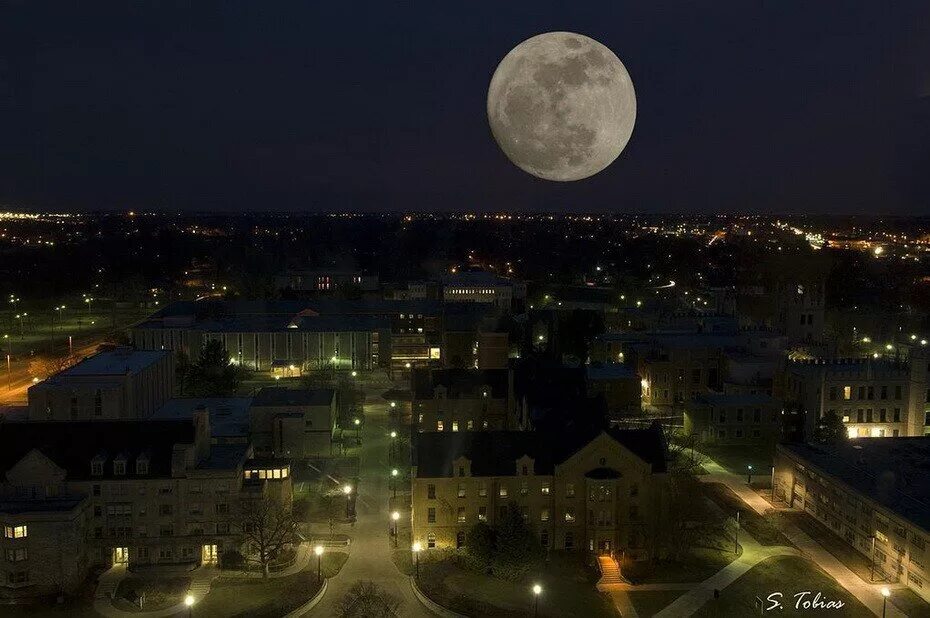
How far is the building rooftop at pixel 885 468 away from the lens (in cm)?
3553

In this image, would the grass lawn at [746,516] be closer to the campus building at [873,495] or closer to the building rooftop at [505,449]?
the campus building at [873,495]

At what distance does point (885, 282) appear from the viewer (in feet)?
463

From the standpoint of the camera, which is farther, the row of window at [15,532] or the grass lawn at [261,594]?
the row of window at [15,532]

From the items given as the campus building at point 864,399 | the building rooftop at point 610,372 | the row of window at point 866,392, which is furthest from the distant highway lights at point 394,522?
the row of window at point 866,392

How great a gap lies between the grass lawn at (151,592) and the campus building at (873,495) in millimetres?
29841

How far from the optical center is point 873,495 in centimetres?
3659

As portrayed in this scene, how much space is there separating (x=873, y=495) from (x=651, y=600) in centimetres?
1244

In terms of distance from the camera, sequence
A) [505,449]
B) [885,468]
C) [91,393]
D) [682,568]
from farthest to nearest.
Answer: [91,393]
[885,468]
[505,449]
[682,568]

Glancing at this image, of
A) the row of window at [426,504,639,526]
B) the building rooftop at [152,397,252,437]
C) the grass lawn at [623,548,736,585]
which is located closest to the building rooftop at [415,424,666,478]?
the row of window at [426,504,639,526]

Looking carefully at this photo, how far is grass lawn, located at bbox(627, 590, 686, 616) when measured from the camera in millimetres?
31656

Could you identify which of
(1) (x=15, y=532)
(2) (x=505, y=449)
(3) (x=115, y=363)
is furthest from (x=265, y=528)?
(3) (x=115, y=363)

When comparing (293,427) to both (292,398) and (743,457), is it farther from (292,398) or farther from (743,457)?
(743,457)

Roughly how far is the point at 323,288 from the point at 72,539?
99.3 m

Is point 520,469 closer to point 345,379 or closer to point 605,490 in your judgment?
point 605,490
